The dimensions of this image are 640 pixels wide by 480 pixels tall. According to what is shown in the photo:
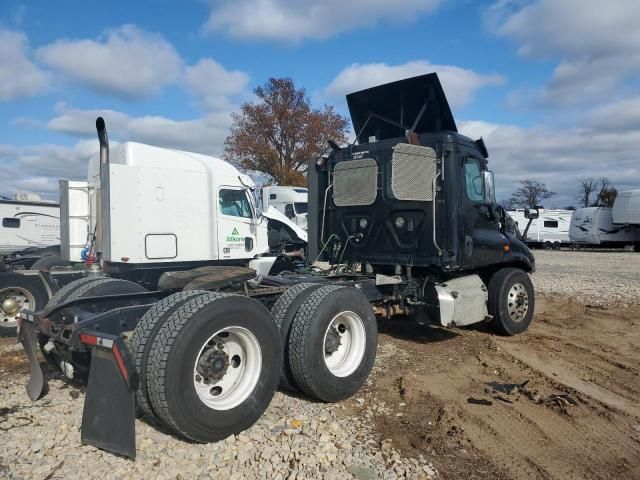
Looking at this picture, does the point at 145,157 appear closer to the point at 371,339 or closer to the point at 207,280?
the point at 207,280

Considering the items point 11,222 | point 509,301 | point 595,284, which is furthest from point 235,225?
point 595,284

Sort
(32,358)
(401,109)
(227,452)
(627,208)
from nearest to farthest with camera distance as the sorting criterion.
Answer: (227,452), (32,358), (401,109), (627,208)

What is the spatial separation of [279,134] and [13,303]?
24934mm

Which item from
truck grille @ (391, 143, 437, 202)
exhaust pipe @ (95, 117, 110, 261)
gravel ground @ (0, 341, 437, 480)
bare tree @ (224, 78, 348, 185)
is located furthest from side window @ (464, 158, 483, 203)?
bare tree @ (224, 78, 348, 185)

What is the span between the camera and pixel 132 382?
348 centimetres

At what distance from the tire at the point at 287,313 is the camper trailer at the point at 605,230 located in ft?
107

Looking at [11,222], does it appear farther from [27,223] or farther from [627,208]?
[627,208]

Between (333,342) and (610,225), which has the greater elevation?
(610,225)

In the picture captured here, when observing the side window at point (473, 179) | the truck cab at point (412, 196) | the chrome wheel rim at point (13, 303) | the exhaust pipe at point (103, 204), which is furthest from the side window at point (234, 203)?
the side window at point (473, 179)

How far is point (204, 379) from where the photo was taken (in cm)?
403

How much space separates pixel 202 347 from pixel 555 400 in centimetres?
343

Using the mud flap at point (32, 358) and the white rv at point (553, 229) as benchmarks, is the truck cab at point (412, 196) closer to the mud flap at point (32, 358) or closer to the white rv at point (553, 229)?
the mud flap at point (32, 358)

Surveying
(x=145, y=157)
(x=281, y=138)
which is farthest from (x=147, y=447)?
(x=281, y=138)

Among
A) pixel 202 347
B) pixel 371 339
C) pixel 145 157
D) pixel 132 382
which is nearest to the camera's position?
pixel 132 382
